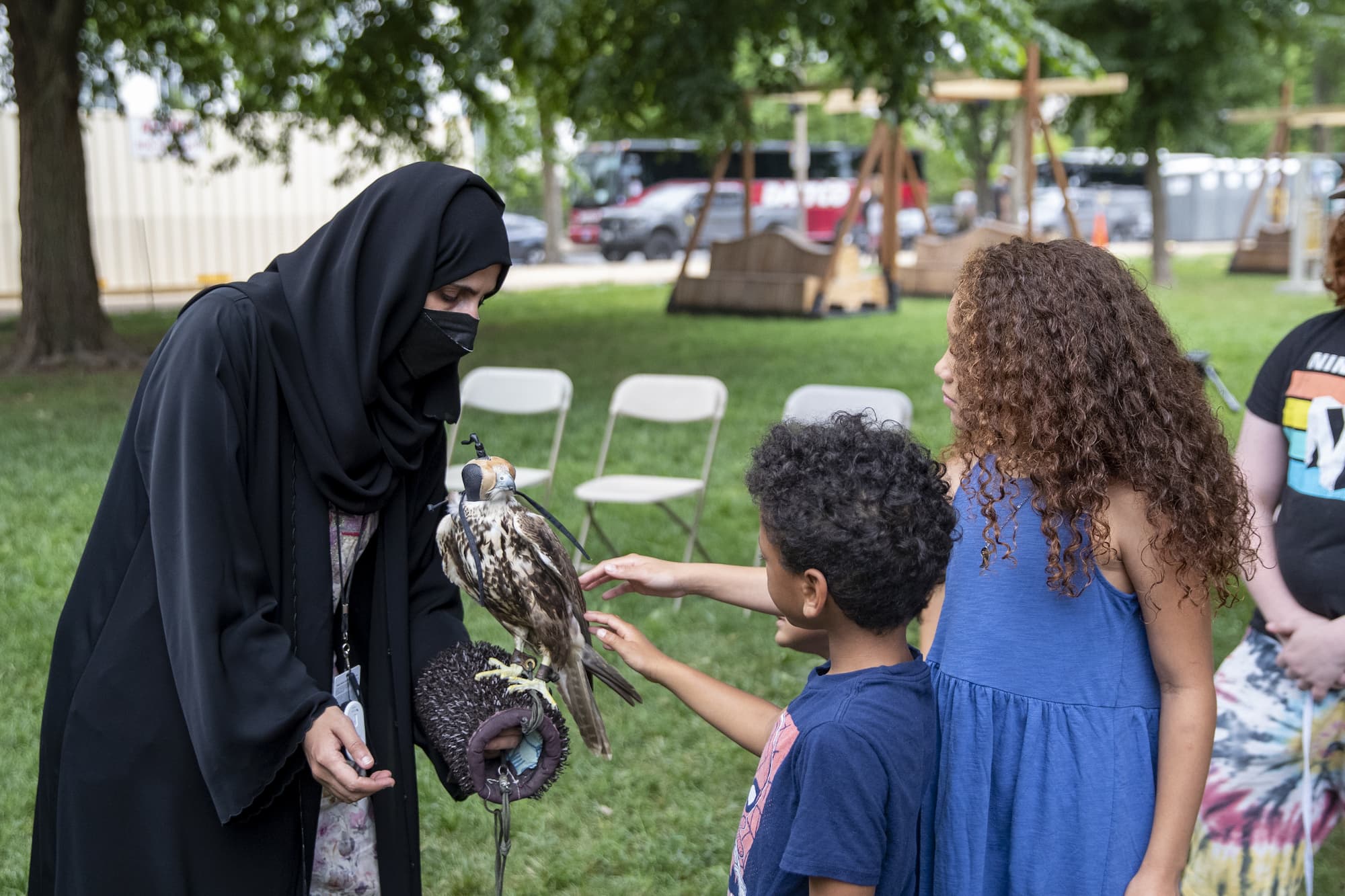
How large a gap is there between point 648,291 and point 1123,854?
19742 millimetres

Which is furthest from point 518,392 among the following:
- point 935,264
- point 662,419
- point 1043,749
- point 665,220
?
point 665,220

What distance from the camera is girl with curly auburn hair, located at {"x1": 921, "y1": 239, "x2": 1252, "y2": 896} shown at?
1.83 meters

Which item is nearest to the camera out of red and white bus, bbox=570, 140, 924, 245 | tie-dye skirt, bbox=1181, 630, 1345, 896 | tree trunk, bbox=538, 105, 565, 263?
tie-dye skirt, bbox=1181, 630, 1345, 896

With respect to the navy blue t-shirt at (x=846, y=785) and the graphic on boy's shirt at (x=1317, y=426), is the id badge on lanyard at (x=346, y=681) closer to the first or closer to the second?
the navy blue t-shirt at (x=846, y=785)

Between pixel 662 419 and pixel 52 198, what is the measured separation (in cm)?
803

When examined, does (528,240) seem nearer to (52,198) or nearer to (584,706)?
(52,198)

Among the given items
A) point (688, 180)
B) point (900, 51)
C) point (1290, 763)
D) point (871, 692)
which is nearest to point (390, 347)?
point (871, 692)

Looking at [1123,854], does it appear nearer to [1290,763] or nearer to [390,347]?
[1290,763]

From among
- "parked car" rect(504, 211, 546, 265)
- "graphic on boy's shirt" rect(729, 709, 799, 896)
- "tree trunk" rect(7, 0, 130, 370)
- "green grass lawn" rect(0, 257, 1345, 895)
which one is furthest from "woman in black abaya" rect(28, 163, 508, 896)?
"parked car" rect(504, 211, 546, 265)

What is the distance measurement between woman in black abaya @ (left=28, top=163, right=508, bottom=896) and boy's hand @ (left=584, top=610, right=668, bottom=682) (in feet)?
1.33

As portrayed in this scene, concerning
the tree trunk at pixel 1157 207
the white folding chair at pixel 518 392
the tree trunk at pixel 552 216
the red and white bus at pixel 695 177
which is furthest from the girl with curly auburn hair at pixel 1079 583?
the red and white bus at pixel 695 177

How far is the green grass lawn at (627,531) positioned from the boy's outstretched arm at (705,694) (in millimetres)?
473

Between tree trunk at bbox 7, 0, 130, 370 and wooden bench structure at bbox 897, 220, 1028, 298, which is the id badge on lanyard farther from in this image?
wooden bench structure at bbox 897, 220, 1028, 298

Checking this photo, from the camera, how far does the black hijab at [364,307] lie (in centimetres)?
197
